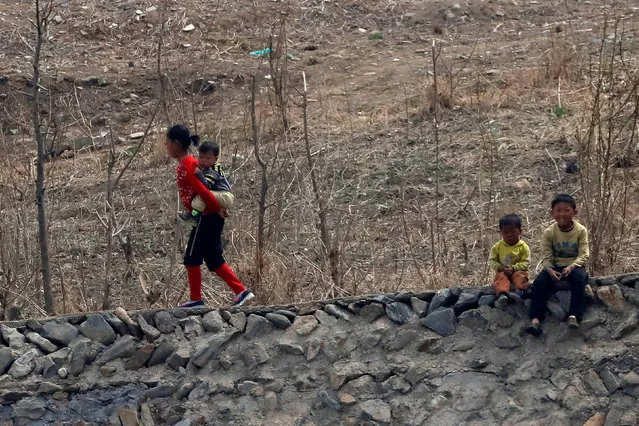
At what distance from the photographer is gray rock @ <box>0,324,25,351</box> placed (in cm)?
551

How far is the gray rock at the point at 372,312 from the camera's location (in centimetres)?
548

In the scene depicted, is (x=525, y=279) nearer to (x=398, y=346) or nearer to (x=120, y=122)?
(x=398, y=346)

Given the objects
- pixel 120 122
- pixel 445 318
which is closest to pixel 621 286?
pixel 445 318

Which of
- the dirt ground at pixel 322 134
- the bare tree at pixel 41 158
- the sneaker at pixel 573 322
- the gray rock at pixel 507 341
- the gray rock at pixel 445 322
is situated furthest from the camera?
the dirt ground at pixel 322 134

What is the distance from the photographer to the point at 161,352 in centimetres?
548

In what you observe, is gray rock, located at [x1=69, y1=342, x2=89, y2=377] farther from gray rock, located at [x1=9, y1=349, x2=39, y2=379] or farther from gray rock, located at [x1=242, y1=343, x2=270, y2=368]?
gray rock, located at [x1=242, y1=343, x2=270, y2=368]

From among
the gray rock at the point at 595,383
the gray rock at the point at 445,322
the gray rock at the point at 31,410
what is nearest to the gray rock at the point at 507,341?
the gray rock at the point at 445,322

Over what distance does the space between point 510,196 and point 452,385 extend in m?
3.61

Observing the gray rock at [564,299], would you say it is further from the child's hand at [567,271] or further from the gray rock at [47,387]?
the gray rock at [47,387]

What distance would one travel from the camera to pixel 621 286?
205 inches

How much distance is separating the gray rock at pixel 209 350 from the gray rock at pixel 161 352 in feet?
0.48

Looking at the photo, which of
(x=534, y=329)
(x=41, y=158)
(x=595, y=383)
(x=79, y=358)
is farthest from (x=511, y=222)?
(x=41, y=158)

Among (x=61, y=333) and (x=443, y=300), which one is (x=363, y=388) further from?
(x=61, y=333)

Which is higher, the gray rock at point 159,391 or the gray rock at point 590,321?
the gray rock at point 590,321
